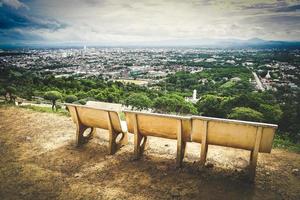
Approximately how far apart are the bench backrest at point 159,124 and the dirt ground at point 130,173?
0.48m

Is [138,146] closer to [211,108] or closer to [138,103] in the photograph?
[211,108]

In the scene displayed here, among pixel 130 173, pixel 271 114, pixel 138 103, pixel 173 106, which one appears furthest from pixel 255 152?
pixel 138 103

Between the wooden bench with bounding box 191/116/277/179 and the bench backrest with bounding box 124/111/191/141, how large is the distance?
158 mm

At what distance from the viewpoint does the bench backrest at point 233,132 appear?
2.99 m

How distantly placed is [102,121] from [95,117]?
15 cm

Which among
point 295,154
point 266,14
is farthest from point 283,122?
point 295,154

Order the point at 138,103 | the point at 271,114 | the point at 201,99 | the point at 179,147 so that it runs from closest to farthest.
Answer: the point at 179,147, the point at 271,114, the point at 138,103, the point at 201,99

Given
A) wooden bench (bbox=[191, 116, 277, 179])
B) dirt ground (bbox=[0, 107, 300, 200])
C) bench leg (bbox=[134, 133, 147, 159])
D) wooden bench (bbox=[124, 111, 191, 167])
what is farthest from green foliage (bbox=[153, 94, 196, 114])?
wooden bench (bbox=[191, 116, 277, 179])

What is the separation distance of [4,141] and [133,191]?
3.21m

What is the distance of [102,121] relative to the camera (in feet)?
13.4

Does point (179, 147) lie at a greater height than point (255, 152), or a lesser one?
lesser

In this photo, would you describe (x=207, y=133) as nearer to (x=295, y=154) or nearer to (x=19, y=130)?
(x=295, y=154)

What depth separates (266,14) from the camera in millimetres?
11453

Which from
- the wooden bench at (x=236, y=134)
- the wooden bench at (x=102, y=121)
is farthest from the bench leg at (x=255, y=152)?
the wooden bench at (x=102, y=121)
